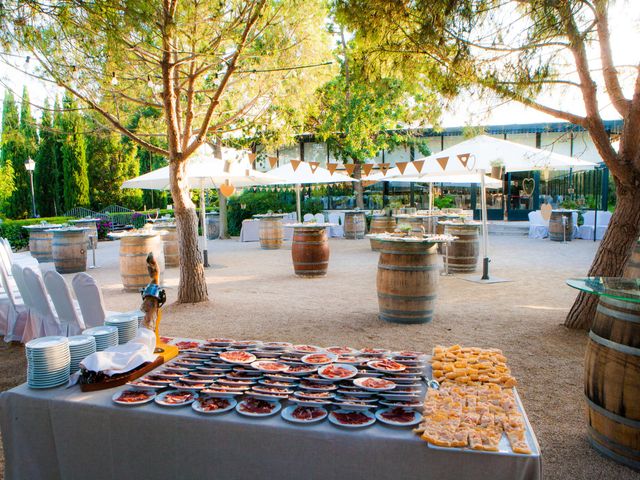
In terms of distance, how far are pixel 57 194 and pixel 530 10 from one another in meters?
24.4

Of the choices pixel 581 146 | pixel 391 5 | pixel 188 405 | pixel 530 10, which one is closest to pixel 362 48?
pixel 391 5

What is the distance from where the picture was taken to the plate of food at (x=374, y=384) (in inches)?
95.8

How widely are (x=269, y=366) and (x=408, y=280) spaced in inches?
137

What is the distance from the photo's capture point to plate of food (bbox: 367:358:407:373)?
8.81ft

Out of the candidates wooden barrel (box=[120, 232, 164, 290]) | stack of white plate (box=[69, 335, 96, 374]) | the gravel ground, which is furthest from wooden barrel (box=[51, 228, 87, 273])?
stack of white plate (box=[69, 335, 96, 374])

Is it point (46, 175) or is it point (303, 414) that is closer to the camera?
point (303, 414)

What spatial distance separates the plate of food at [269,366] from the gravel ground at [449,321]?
1605 mm

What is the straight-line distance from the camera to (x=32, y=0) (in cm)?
371

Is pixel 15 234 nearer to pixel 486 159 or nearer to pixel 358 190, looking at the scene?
pixel 358 190

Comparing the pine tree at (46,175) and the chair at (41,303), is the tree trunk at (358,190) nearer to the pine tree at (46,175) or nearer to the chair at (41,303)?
the pine tree at (46,175)

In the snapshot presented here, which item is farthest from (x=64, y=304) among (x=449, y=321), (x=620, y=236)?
(x=620, y=236)

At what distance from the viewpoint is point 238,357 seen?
2934 millimetres

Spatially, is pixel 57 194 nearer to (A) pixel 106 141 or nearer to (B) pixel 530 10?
(A) pixel 106 141

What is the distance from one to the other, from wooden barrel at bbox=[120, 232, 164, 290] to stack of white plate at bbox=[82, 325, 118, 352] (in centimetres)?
573
